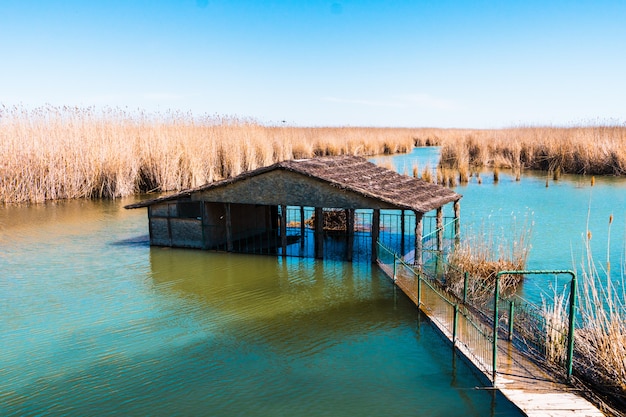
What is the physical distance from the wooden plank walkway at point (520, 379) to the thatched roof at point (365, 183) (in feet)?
12.5

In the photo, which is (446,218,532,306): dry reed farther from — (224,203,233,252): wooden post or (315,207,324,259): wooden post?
(224,203,233,252): wooden post

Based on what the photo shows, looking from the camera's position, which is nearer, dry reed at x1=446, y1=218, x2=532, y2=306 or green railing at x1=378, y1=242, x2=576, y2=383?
green railing at x1=378, y1=242, x2=576, y2=383

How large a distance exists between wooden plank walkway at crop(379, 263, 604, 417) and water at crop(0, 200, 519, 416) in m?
0.20

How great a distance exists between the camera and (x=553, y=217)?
18953 mm

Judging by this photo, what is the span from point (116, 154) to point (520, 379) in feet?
70.8

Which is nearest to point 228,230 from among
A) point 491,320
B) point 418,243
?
point 418,243

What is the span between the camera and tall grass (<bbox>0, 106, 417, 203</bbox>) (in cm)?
2278

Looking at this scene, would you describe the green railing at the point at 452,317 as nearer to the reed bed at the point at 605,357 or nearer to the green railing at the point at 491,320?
the green railing at the point at 491,320

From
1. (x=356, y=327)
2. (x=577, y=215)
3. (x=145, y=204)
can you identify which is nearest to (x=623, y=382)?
(x=356, y=327)

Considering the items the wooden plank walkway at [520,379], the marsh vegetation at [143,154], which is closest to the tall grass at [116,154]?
the marsh vegetation at [143,154]

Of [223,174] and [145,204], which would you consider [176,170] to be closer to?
[223,174]

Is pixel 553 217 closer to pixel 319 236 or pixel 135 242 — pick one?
pixel 319 236

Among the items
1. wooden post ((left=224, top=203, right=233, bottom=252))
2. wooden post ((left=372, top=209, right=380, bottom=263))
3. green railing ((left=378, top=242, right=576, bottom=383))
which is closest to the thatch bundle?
wooden post ((left=224, top=203, right=233, bottom=252))

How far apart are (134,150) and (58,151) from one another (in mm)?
Answer: 3433
